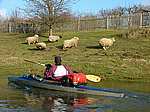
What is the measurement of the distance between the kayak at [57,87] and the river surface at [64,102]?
22 cm

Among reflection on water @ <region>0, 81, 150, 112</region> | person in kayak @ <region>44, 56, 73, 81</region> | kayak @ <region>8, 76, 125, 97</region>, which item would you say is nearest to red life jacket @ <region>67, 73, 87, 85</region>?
kayak @ <region>8, 76, 125, 97</region>

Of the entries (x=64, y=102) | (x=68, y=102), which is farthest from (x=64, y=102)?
(x=68, y=102)

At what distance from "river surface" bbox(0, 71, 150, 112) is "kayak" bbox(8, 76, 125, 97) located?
22 cm

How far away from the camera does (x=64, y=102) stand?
59.7 feet

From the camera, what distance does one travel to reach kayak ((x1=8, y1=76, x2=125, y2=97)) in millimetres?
Result: 19297

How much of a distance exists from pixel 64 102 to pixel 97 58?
49.4 feet

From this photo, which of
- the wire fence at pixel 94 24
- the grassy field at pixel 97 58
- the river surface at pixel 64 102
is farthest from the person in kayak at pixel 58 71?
the wire fence at pixel 94 24

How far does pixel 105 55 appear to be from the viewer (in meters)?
34.4

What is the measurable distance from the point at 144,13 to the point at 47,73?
3676 centimetres

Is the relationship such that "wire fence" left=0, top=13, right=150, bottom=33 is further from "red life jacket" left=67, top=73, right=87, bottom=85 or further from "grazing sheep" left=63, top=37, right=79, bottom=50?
"red life jacket" left=67, top=73, right=87, bottom=85

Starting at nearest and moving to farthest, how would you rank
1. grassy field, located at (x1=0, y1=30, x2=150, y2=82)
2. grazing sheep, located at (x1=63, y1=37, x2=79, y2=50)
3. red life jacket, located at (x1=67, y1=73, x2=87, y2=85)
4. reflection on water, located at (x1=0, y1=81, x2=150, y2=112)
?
reflection on water, located at (x1=0, y1=81, x2=150, y2=112), red life jacket, located at (x1=67, y1=73, x2=87, y2=85), grassy field, located at (x1=0, y1=30, x2=150, y2=82), grazing sheep, located at (x1=63, y1=37, x2=79, y2=50)

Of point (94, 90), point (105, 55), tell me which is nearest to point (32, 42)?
point (105, 55)

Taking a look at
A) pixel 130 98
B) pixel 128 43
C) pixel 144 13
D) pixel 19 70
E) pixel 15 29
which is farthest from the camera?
pixel 15 29

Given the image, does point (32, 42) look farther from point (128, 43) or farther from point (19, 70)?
point (19, 70)
